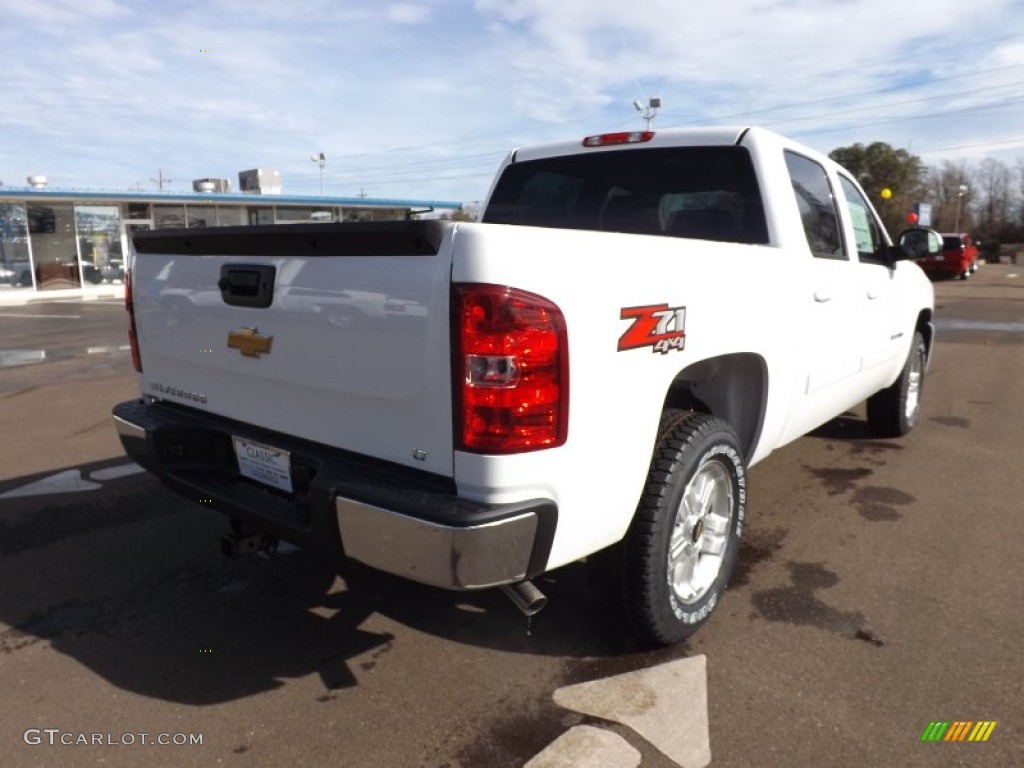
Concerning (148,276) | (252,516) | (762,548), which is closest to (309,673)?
(252,516)

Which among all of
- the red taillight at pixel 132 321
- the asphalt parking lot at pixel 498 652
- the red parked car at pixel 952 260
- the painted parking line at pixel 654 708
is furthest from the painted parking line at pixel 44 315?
the red parked car at pixel 952 260

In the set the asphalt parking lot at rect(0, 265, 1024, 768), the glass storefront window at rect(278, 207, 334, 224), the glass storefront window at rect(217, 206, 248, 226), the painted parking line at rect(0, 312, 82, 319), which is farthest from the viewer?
the glass storefront window at rect(278, 207, 334, 224)

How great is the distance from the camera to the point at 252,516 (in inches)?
104

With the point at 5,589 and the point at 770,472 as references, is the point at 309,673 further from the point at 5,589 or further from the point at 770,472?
the point at 770,472

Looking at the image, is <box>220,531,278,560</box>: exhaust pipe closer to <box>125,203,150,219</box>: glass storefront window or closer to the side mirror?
the side mirror

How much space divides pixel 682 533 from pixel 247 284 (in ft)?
5.97

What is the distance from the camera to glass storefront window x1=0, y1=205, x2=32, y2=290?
961 inches

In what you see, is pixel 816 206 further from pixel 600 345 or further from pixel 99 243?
pixel 99 243

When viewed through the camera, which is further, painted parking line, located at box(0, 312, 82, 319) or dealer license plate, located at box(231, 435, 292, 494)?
painted parking line, located at box(0, 312, 82, 319)

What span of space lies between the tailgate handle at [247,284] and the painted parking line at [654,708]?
1.69 m

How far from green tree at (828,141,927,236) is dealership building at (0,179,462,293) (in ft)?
128

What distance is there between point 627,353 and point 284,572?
214 centimetres

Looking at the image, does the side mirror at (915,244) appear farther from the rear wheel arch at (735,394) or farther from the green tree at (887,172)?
the green tree at (887,172)

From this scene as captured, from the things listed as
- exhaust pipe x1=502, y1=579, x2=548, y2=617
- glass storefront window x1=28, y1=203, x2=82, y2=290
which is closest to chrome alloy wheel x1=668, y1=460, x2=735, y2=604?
exhaust pipe x1=502, y1=579, x2=548, y2=617
